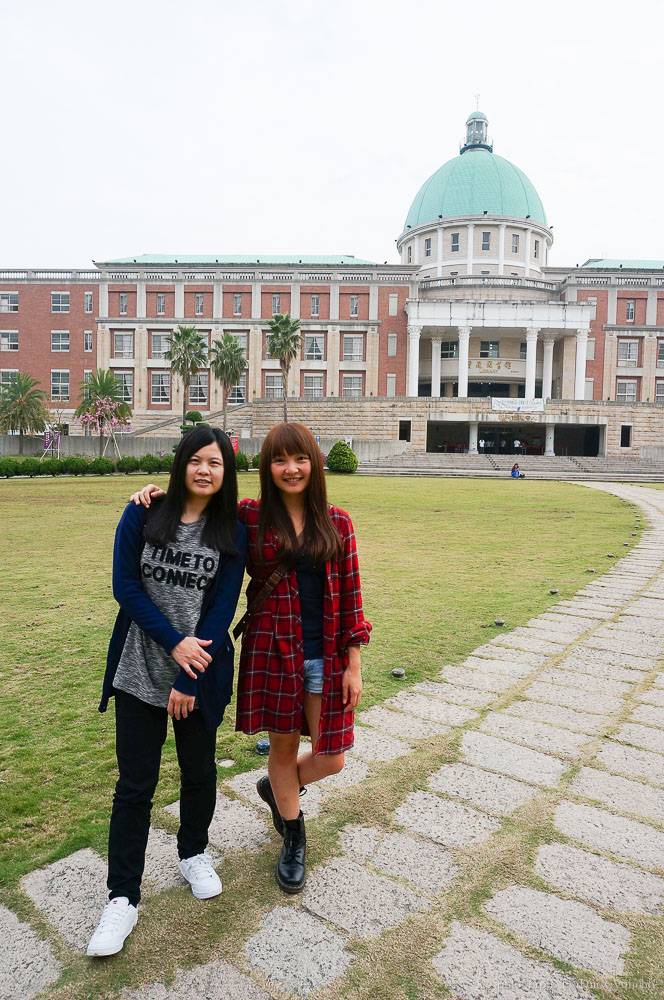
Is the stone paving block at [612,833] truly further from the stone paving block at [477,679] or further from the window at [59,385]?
the window at [59,385]

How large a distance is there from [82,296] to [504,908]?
66.1m

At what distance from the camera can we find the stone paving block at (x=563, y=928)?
7.61 feet

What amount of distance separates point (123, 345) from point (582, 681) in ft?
201

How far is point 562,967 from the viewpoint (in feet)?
7.45

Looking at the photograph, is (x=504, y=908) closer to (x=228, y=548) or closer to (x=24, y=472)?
(x=228, y=548)

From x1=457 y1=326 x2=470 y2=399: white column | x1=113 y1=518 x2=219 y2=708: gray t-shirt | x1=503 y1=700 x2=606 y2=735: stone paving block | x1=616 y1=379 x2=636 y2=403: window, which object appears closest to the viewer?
x1=113 y1=518 x2=219 y2=708: gray t-shirt

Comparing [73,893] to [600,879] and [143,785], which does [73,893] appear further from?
[600,879]

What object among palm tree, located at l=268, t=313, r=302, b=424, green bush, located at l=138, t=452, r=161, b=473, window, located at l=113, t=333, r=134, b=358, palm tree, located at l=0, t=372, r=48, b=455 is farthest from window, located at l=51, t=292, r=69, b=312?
green bush, located at l=138, t=452, r=161, b=473

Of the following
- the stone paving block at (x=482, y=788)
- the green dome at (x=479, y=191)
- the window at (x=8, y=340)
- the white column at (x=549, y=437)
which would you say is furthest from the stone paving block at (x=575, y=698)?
the green dome at (x=479, y=191)

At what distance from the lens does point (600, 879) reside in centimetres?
278

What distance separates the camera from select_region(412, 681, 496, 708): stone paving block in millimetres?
4738

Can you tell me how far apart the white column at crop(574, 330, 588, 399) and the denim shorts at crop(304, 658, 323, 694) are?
58609 mm

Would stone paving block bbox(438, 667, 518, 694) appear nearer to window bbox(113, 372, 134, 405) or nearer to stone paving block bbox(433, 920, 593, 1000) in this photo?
stone paving block bbox(433, 920, 593, 1000)

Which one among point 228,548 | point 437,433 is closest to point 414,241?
point 437,433
